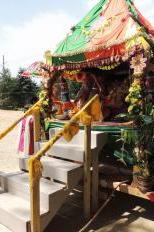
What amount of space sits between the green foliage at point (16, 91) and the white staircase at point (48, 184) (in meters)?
23.3

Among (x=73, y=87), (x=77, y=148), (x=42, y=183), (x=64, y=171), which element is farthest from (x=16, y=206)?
(x=73, y=87)

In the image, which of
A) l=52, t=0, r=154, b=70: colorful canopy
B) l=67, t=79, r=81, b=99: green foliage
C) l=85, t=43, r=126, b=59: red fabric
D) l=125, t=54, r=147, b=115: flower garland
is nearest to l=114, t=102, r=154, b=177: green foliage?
l=125, t=54, r=147, b=115: flower garland

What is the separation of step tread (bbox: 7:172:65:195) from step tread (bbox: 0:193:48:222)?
24 cm

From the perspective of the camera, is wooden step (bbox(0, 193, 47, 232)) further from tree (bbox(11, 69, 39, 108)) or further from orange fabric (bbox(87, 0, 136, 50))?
tree (bbox(11, 69, 39, 108))

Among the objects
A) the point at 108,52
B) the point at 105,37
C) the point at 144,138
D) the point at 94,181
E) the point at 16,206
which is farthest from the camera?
the point at 105,37

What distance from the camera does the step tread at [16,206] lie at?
4770 mm

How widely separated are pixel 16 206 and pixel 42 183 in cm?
59

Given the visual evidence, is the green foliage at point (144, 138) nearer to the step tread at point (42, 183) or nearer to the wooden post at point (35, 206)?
the step tread at point (42, 183)

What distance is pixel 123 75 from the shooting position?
908cm

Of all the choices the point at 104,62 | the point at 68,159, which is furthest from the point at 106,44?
the point at 68,159

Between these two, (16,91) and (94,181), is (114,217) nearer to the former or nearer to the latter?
(94,181)

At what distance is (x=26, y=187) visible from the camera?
17.6 feet

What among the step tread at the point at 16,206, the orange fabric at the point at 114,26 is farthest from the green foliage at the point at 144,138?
the step tread at the point at 16,206

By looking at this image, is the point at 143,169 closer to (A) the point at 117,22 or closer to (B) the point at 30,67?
(A) the point at 117,22
